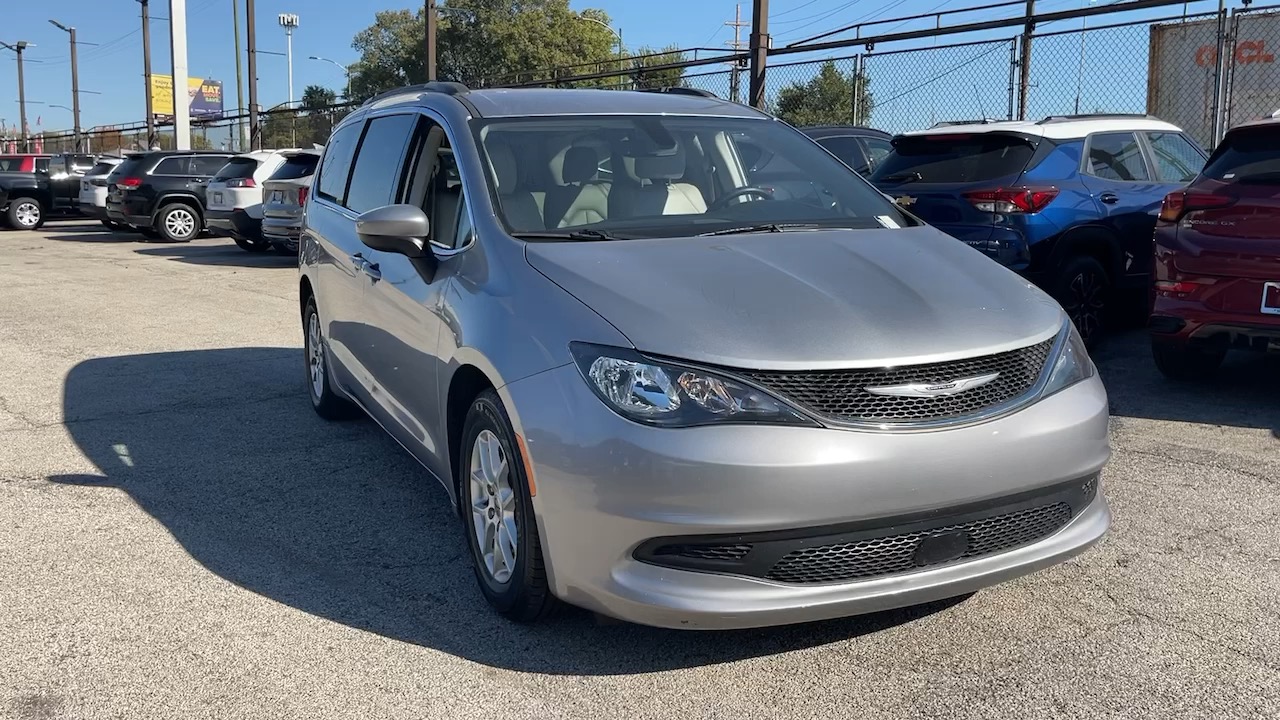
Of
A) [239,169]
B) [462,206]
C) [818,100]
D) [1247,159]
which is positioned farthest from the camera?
[818,100]

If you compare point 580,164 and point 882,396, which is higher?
point 580,164

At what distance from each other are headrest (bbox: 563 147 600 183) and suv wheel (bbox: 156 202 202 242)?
18.0m

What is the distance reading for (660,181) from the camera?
4359 mm

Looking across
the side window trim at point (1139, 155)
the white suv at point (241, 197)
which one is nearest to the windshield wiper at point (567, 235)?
the side window trim at point (1139, 155)

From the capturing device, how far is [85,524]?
4660 millimetres

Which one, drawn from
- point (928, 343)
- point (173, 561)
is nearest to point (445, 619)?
point (173, 561)

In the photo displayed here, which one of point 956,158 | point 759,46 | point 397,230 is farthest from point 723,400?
point 759,46

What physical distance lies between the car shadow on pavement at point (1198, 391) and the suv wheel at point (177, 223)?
17033 millimetres

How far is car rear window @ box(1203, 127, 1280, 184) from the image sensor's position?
6047 millimetres

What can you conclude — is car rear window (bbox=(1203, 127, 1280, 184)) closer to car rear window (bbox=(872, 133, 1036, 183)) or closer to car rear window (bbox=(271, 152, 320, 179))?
car rear window (bbox=(872, 133, 1036, 183))

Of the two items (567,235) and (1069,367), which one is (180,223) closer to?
(567,235)

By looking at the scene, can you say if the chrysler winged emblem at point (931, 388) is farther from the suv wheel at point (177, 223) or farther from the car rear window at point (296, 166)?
the suv wheel at point (177, 223)

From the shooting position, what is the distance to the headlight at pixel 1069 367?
11.1ft

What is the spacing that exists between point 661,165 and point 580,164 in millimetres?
336
